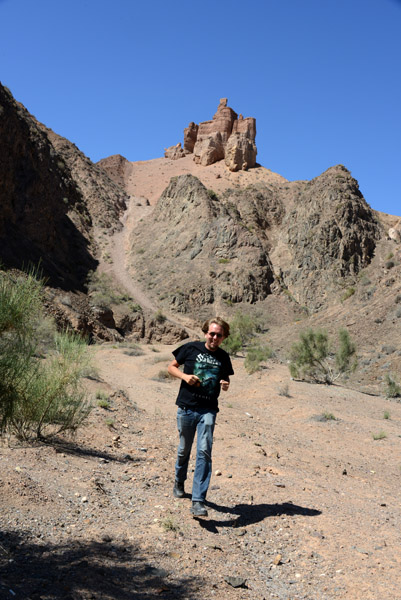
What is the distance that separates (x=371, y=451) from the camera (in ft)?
28.2

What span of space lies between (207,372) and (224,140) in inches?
3199

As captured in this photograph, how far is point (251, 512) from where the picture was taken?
181 inches

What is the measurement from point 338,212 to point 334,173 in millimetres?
6540

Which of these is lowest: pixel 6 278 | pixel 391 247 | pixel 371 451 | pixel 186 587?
pixel 186 587

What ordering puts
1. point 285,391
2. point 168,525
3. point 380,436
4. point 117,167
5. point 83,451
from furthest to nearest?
point 117,167, point 285,391, point 380,436, point 83,451, point 168,525

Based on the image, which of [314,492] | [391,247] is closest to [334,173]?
[391,247]

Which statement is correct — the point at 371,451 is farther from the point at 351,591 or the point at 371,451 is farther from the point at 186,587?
the point at 186,587

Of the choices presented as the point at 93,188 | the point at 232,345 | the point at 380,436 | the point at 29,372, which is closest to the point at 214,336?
the point at 29,372

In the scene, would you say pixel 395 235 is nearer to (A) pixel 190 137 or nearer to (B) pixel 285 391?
(B) pixel 285 391

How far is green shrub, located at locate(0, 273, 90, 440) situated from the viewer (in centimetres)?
357

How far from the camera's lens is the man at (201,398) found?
13.5ft

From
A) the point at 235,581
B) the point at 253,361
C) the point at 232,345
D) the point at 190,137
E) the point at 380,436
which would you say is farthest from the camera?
the point at 190,137

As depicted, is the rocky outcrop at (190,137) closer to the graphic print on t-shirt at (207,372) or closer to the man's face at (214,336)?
the man's face at (214,336)

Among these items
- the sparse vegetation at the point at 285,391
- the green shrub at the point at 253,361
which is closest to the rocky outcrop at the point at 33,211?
the green shrub at the point at 253,361
